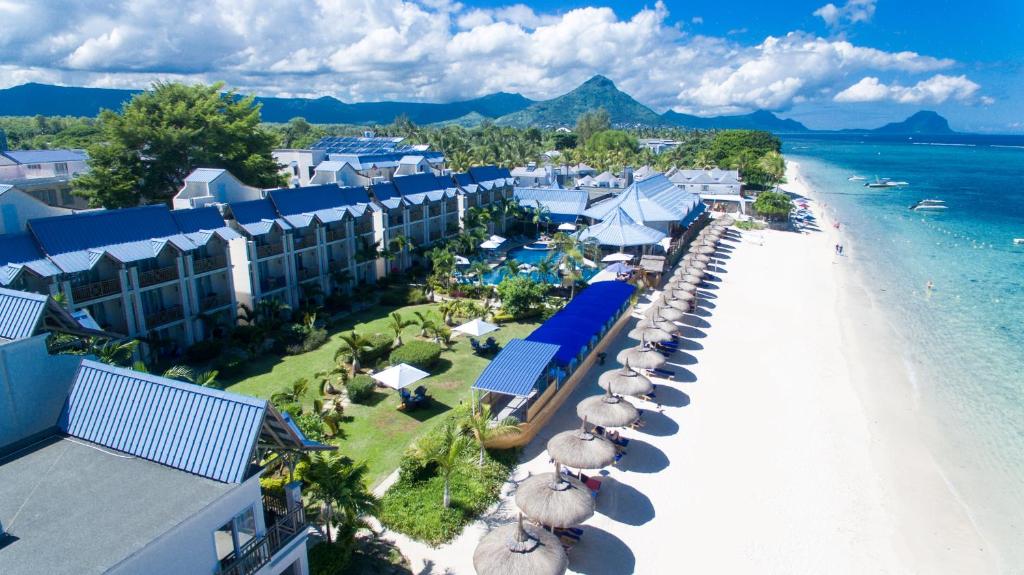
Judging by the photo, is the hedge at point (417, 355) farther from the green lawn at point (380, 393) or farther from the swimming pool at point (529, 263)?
the swimming pool at point (529, 263)

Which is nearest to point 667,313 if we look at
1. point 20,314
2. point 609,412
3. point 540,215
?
point 609,412

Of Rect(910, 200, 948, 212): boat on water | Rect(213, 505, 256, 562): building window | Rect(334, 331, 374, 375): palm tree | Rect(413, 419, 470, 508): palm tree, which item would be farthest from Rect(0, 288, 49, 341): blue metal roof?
Rect(910, 200, 948, 212): boat on water

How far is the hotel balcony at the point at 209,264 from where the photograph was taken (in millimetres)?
28453

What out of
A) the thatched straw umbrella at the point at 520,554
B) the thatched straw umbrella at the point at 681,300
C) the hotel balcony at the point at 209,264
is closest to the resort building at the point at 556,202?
the thatched straw umbrella at the point at 681,300

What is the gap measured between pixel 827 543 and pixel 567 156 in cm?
11186

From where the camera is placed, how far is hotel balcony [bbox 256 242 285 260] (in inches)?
1248

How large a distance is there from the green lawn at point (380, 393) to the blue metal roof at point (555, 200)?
2633 cm

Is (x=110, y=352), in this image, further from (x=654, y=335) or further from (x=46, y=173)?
(x=46, y=173)

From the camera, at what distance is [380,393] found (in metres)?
23.9

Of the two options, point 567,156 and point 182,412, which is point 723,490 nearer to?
point 182,412

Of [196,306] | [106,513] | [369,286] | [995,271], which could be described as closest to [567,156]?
[995,271]

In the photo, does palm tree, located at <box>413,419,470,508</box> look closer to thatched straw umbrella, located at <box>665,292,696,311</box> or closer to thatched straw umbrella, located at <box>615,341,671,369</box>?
thatched straw umbrella, located at <box>615,341,671,369</box>

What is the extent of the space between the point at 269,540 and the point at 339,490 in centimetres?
221

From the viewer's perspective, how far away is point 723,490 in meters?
17.9
